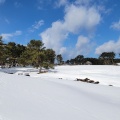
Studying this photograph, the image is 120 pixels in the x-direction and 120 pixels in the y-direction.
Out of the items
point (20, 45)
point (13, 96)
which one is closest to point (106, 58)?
point (20, 45)

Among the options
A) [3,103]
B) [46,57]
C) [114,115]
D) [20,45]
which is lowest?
[114,115]

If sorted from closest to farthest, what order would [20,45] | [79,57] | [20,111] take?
[20,111] < [20,45] < [79,57]

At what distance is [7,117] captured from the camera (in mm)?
6602

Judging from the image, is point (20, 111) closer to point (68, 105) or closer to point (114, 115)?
point (68, 105)

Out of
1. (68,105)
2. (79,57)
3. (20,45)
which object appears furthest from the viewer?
(79,57)

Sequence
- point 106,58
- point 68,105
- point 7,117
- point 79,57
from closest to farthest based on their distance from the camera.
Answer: point 7,117
point 68,105
point 106,58
point 79,57

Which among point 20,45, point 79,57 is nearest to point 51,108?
point 20,45

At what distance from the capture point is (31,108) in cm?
816

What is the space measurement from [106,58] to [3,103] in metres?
112

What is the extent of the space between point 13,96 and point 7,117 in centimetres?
332

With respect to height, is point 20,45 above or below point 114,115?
above

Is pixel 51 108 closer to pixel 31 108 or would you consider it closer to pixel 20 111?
pixel 31 108

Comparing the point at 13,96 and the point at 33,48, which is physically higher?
the point at 33,48

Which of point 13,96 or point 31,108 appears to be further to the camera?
point 13,96
